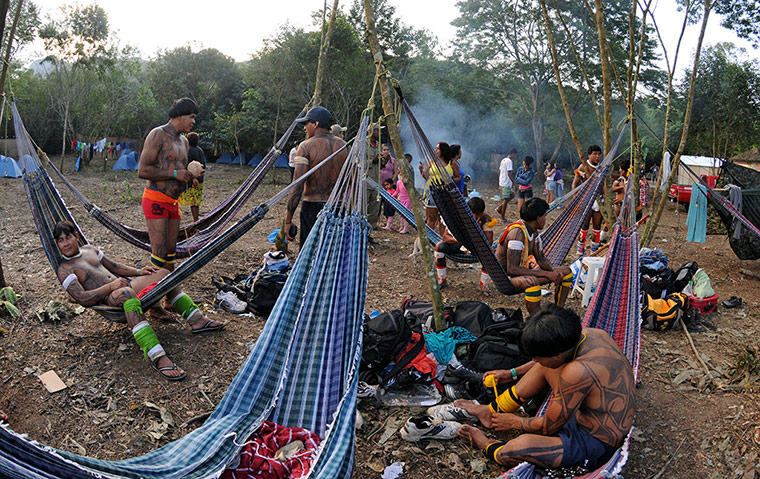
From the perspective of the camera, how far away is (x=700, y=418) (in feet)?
7.97

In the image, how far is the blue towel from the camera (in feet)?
8.64

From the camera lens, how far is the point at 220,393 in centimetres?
249

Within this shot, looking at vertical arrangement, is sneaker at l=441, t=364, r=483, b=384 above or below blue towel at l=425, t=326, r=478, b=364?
below

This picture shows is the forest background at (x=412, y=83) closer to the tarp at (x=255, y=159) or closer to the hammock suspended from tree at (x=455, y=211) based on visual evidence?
the tarp at (x=255, y=159)

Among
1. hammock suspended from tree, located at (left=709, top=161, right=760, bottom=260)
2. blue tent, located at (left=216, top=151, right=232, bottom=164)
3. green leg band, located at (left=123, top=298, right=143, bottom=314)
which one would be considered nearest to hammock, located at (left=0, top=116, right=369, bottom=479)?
green leg band, located at (left=123, top=298, right=143, bottom=314)

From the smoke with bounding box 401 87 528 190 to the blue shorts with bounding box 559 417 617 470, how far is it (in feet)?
39.8

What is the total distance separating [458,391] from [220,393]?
111 centimetres

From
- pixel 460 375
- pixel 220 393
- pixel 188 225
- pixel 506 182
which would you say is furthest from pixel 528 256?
pixel 506 182

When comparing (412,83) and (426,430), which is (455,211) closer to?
(426,430)

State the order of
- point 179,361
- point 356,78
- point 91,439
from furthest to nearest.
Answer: point 356,78 < point 179,361 < point 91,439

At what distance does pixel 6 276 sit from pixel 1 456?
3066 mm

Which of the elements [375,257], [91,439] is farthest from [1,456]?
[375,257]

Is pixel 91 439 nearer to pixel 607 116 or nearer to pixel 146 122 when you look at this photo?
pixel 607 116

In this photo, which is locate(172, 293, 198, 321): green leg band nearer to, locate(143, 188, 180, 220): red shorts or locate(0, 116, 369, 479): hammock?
locate(143, 188, 180, 220): red shorts
